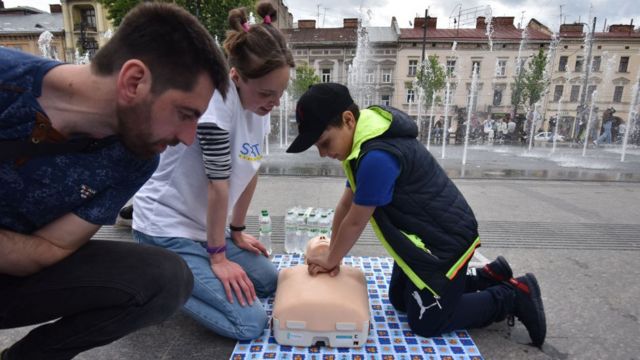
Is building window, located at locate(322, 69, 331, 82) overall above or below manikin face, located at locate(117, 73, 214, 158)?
above

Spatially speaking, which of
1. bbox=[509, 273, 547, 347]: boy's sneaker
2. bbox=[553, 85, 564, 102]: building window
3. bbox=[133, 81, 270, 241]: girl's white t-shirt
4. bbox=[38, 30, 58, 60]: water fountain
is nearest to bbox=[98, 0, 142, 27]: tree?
bbox=[38, 30, 58, 60]: water fountain

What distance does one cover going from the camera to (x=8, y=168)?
3.81ft

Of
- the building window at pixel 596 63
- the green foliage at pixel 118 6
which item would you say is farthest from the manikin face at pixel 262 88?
the building window at pixel 596 63

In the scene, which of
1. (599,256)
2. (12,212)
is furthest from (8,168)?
(599,256)

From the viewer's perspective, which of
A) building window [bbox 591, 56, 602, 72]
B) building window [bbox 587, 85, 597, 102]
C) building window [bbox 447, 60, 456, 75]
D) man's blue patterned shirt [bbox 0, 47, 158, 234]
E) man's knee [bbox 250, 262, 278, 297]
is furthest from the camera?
building window [bbox 447, 60, 456, 75]

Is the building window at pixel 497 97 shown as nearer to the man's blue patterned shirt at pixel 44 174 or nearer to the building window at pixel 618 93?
the building window at pixel 618 93

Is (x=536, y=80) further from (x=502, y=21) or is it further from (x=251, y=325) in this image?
(x=251, y=325)

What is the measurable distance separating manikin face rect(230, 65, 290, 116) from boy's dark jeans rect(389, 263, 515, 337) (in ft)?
4.10

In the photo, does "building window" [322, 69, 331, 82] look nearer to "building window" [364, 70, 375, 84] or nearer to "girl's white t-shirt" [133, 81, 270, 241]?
"building window" [364, 70, 375, 84]

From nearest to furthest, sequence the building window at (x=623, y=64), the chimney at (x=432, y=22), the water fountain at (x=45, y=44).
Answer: the water fountain at (x=45, y=44) < the building window at (x=623, y=64) < the chimney at (x=432, y=22)

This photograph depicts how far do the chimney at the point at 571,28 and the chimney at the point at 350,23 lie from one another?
16.7 metres

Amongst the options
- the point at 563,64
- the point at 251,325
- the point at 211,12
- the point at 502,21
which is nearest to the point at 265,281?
the point at 251,325

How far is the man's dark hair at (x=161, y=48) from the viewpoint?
1.17 metres

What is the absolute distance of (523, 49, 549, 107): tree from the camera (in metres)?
25.2
